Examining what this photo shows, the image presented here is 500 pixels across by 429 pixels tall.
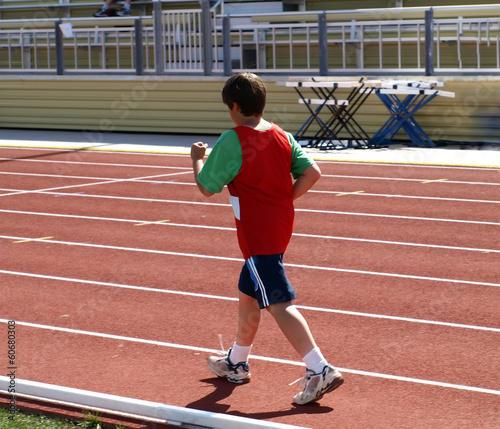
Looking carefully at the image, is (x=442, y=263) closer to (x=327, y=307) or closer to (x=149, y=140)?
(x=327, y=307)

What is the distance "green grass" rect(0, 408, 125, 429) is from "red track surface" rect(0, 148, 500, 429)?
497 mm

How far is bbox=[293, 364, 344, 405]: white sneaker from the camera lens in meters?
4.73

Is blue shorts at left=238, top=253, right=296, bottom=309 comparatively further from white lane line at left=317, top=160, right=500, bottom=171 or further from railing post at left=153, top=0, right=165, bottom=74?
railing post at left=153, top=0, right=165, bottom=74

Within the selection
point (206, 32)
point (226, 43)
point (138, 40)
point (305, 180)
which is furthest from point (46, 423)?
point (138, 40)

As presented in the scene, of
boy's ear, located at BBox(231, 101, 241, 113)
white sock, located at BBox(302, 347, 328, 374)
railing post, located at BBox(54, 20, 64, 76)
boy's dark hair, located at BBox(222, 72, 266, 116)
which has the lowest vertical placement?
white sock, located at BBox(302, 347, 328, 374)

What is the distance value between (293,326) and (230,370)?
61cm

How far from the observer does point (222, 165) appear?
4730mm

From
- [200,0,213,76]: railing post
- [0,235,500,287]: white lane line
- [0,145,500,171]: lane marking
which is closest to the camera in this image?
[0,235,500,287]: white lane line

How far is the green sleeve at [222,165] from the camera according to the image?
15.5 feet

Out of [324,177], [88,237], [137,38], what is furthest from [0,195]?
[137,38]

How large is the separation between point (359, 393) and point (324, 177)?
8.76m

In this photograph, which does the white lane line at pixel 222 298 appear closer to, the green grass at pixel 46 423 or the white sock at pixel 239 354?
the white sock at pixel 239 354

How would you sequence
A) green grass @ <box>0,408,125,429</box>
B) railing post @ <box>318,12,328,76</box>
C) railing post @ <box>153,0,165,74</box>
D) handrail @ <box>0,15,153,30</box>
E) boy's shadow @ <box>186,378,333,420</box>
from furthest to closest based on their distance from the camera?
1. handrail @ <box>0,15,153,30</box>
2. railing post @ <box>153,0,165,74</box>
3. railing post @ <box>318,12,328,76</box>
4. boy's shadow @ <box>186,378,333,420</box>
5. green grass @ <box>0,408,125,429</box>

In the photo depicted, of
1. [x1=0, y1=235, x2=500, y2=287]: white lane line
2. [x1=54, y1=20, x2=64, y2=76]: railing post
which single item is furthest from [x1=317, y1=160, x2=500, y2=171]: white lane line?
[x1=54, y1=20, x2=64, y2=76]: railing post
